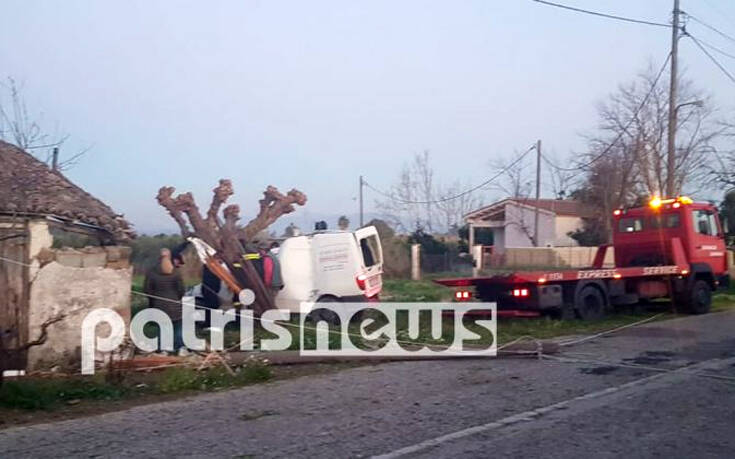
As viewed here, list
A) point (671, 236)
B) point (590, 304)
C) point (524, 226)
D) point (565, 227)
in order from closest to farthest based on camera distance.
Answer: point (590, 304)
point (671, 236)
point (524, 226)
point (565, 227)

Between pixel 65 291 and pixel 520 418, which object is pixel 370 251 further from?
pixel 520 418

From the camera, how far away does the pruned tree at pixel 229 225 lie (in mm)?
17219

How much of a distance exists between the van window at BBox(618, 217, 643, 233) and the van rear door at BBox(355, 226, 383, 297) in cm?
717

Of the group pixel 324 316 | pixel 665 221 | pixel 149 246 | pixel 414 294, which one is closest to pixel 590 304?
pixel 665 221

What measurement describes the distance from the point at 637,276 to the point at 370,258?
6502mm

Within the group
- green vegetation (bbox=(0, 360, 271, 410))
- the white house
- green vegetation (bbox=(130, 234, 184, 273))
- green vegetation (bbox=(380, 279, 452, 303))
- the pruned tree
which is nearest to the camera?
green vegetation (bbox=(0, 360, 271, 410))

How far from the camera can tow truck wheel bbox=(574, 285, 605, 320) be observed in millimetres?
19234

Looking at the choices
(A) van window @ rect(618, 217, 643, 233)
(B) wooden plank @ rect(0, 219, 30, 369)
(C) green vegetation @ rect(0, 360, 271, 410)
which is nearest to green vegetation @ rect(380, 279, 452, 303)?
(A) van window @ rect(618, 217, 643, 233)

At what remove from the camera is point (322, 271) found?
58.5 feet

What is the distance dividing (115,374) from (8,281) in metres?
2.27

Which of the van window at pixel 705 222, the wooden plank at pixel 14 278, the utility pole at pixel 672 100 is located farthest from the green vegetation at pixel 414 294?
the wooden plank at pixel 14 278

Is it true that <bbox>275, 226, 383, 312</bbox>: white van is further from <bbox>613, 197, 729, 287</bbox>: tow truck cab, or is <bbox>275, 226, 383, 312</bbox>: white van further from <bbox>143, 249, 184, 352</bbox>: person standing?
<bbox>613, 197, 729, 287</bbox>: tow truck cab

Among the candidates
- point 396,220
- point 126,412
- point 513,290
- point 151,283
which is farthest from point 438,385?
point 396,220

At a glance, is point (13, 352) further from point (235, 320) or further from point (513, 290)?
point (513, 290)
